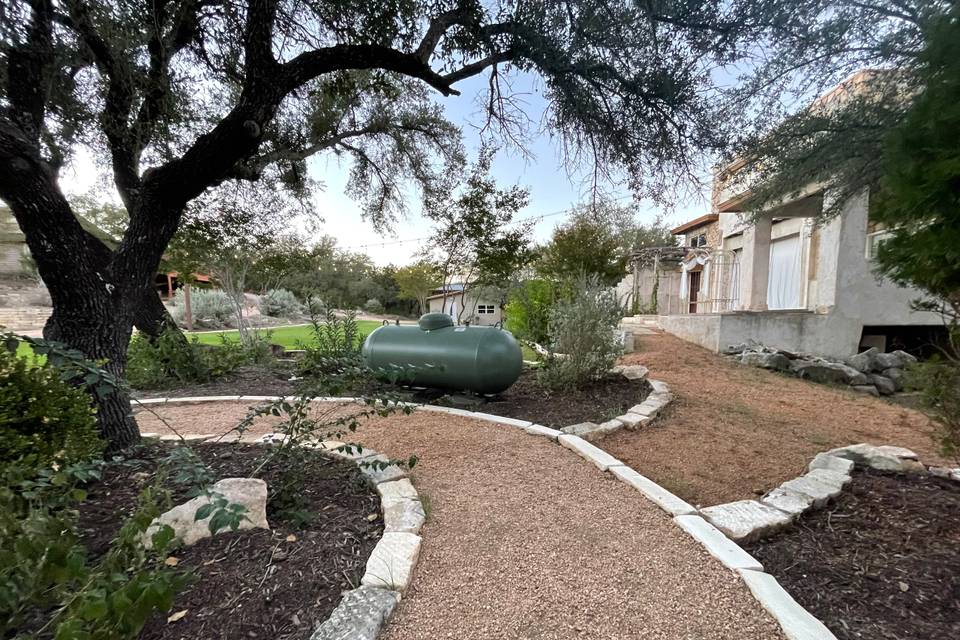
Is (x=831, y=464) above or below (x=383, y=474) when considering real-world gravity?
above

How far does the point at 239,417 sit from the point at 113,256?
1956 mm

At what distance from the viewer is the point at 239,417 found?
3855 mm

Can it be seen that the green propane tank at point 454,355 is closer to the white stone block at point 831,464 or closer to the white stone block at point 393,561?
the white stone block at point 393,561

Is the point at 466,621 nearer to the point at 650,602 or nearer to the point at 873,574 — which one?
the point at 650,602

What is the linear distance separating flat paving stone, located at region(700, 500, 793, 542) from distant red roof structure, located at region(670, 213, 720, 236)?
11990mm

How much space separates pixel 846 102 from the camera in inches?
136

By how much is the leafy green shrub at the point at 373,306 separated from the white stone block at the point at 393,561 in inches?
1047

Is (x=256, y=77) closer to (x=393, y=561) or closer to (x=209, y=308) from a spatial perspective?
(x=393, y=561)

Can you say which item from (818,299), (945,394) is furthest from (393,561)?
(818,299)

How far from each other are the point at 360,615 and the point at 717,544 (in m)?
1.62

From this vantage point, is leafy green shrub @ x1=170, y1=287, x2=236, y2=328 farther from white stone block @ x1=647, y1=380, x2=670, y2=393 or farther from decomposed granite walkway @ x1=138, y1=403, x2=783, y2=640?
decomposed granite walkway @ x1=138, y1=403, x2=783, y2=640

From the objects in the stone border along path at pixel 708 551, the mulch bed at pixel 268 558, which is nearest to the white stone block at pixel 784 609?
the stone border along path at pixel 708 551

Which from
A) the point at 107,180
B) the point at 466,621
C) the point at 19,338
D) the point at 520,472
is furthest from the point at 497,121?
the point at 107,180

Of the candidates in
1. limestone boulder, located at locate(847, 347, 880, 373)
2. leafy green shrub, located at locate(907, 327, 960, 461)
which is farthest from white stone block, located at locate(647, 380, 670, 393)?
limestone boulder, located at locate(847, 347, 880, 373)
